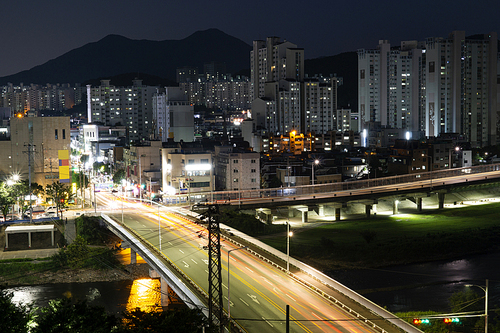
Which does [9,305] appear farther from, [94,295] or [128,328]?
[94,295]

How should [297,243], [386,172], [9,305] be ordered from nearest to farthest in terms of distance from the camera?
[9,305] < [297,243] < [386,172]

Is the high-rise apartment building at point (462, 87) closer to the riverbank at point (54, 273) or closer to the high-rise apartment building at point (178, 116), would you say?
the high-rise apartment building at point (178, 116)

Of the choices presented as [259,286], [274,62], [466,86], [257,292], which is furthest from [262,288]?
[274,62]

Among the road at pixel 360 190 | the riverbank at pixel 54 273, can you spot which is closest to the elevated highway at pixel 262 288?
the riverbank at pixel 54 273

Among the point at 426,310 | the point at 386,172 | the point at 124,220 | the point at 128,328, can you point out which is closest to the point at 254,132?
→ the point at 386,172

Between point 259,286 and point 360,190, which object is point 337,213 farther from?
point 259,286

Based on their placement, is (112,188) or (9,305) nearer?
(9,305)

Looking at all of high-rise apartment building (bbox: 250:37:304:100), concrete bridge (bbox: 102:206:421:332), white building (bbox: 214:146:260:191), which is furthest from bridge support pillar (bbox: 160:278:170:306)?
high-rise apartment building (bbox: 250:37:304:100)
